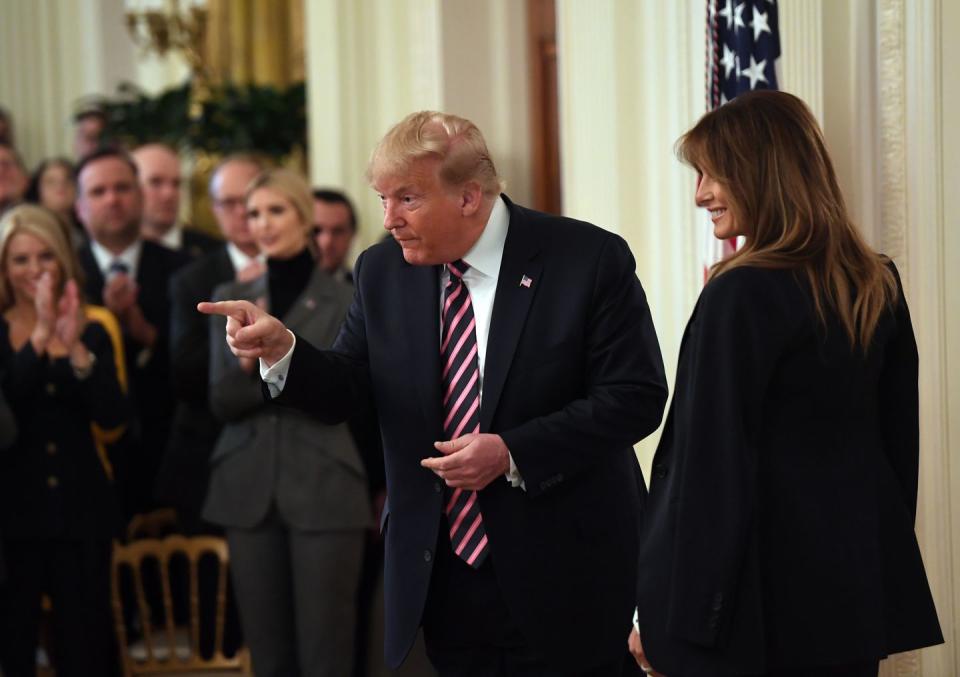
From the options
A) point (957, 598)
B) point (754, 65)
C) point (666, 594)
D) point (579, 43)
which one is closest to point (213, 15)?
point (579, 43)

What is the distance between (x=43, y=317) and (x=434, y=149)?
2.65 meters

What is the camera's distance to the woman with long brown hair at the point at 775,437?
265 centimetres

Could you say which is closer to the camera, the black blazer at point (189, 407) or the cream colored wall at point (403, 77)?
the black blazer at point (189, 407)

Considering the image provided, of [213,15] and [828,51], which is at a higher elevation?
[213,15]

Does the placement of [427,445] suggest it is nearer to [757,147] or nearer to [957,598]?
[757,147]

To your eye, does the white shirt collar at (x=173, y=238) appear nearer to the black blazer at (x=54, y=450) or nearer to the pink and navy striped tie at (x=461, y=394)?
the black blazer at (x=54, y=450)

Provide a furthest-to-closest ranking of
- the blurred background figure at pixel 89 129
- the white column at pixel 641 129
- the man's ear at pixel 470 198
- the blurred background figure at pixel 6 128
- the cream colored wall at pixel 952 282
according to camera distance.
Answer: the blurred background figure at pixel 6 128 → the blurred background figure at pixel 89 129 → the white column at pixel 641 129 → the cream colored wall at pixel 952 282 → the man's ear at pixel 470 198

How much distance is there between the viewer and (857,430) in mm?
2762

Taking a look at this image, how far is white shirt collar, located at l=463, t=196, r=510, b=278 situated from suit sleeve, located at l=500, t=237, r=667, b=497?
23cm

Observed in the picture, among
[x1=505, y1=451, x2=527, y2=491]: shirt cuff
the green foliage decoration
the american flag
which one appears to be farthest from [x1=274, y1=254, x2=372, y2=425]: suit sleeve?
the green foliage decoration

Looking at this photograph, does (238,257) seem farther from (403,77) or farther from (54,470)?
(403,77)

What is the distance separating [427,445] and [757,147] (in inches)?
38.2

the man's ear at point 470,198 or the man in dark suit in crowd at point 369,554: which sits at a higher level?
the man's ear at point 470,198

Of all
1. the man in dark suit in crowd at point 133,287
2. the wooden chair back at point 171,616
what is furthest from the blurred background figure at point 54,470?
the man in dark suit in crowd at point 133,287
